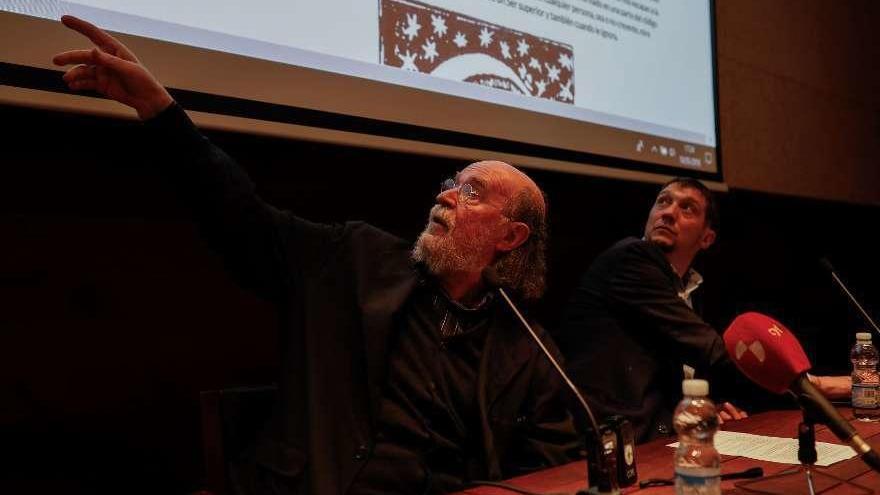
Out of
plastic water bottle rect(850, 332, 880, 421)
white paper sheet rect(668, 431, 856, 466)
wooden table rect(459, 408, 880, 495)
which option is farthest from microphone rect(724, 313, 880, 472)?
plastic water bottle rect(850, 332, 880, 421)

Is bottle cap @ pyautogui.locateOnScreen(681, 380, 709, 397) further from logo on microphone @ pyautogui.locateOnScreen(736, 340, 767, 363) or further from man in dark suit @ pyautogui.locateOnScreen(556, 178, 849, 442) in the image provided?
man in dark suit @ pyautogui.locateOnScreen(556, 178, 849, 442)

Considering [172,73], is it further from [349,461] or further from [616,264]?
[616,264]

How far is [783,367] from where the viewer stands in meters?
0.98

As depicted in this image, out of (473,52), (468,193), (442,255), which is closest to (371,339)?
(442,255)

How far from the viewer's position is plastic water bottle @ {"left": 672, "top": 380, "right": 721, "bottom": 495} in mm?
960

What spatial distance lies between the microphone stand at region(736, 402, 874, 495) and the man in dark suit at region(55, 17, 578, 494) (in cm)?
46

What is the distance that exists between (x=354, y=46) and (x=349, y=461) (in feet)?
3.42

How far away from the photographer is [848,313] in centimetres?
398

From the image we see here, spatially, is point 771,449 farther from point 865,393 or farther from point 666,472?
point 865,393

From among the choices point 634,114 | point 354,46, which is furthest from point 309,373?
point 634,114

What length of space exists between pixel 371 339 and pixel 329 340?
0.08m

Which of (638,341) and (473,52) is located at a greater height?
(473,52)

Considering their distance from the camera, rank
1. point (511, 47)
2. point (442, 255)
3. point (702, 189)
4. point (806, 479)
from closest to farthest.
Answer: point (806, 479) → point (442, 255) → point (511, 47) → point (702, 189)

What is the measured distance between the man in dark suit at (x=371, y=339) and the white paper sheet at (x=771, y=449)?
1.03 feet
